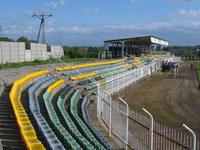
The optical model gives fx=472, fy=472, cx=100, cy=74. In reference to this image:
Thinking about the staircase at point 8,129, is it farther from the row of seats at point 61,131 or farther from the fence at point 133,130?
the fence at point 133,130

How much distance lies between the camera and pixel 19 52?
46.6 metres

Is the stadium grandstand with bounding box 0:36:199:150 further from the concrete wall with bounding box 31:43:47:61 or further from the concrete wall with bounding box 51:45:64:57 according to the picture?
the concrete wall with bounding box 51:45:64:57

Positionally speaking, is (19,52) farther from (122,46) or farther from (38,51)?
(122,46)

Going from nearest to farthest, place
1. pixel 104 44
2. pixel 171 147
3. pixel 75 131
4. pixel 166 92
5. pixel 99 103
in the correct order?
pixel 171 147
pixel 75 131
pixel 99 103
pixel 166 92
pixel 104 44

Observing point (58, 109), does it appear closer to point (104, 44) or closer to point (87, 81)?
point (87, 81)

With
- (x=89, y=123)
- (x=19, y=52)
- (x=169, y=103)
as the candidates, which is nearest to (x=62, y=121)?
(x=89, y=123)

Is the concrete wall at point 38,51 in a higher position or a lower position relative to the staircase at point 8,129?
higher

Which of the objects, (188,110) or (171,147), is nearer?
(171,147)

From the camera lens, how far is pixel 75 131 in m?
14.3

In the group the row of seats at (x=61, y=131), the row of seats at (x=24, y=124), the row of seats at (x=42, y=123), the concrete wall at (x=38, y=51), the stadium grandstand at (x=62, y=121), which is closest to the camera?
the row of seats at (x=24, y=124)

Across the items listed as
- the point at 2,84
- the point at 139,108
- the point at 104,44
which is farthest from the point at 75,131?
the point at 104,44

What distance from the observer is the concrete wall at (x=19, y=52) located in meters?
42.2

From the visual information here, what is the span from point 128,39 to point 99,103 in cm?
5468

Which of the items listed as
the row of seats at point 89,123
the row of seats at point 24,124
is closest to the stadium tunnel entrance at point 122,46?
the row of seats at point 89,123
